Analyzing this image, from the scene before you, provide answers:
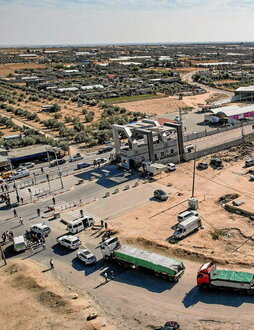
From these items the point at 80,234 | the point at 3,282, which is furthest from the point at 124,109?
the point at 3,282

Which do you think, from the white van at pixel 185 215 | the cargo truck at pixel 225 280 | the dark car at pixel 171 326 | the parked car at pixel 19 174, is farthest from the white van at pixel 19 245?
the parked car at pixel 19 174

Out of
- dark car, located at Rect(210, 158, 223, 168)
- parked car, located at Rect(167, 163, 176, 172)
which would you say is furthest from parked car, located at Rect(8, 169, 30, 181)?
dark car, located at Rect(210, 158, 223, 168)

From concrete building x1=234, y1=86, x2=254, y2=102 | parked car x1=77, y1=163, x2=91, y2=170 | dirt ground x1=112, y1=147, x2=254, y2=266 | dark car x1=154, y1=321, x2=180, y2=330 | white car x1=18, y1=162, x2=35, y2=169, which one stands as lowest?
Answer: dirt ground x1=112, y1=147, x2=254, y2=266

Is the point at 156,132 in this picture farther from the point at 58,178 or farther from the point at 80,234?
the point at 80,234

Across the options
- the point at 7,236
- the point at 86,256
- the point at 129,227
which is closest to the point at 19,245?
the point at 7,236

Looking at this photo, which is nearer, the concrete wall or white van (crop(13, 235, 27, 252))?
white van (crop(13, 235, 27, 252))

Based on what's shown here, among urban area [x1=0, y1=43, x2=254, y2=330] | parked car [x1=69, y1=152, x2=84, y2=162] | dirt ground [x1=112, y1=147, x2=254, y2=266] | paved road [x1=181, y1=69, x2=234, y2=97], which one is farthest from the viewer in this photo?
paved road [x1=181, y1=69, x2=234, y2=97]

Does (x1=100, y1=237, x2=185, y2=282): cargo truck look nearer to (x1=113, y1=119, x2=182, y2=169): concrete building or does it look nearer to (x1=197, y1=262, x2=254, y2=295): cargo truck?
(x1=197, y1=262, x2=254, y2=295): cargo truck
